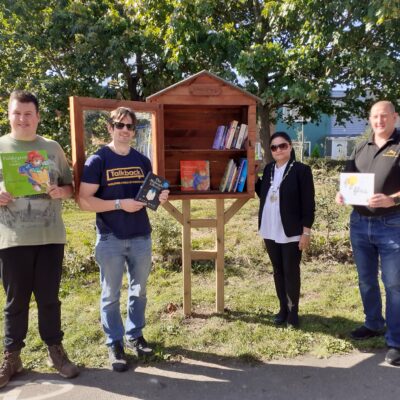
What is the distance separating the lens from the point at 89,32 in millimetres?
11359

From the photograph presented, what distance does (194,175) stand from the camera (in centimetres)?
428

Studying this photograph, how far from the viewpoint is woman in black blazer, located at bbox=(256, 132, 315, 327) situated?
3.67 meters

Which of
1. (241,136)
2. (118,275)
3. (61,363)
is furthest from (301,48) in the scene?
(61,363)

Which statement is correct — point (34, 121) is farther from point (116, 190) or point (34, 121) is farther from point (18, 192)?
point (116, 190)

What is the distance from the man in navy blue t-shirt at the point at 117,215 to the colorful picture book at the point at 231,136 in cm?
A: 109

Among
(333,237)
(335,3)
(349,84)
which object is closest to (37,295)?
(333,237)

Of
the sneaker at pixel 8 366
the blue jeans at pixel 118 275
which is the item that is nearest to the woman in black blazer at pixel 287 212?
the blue jeans at pixel 118 275

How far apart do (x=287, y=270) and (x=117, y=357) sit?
172 centimetres

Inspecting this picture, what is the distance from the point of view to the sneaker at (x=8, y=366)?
10.1ft

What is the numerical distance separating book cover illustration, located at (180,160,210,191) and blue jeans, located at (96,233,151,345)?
3.53 ft

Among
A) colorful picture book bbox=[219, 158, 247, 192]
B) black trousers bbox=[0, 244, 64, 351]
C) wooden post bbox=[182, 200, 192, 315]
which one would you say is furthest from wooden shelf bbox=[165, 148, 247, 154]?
black trousers bbox=[0, 244, 64, 351]

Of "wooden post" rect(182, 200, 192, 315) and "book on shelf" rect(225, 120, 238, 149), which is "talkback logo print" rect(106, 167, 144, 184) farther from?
"book on shelf" rect(225, 120, 238, 149)

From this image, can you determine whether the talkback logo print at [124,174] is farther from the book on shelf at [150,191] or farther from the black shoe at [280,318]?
the black shoe at [280,318]

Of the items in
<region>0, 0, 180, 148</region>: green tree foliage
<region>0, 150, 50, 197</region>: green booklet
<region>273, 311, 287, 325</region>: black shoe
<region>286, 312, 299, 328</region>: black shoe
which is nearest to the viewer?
<region>0, 150, 50, 197</region>: green booklet
